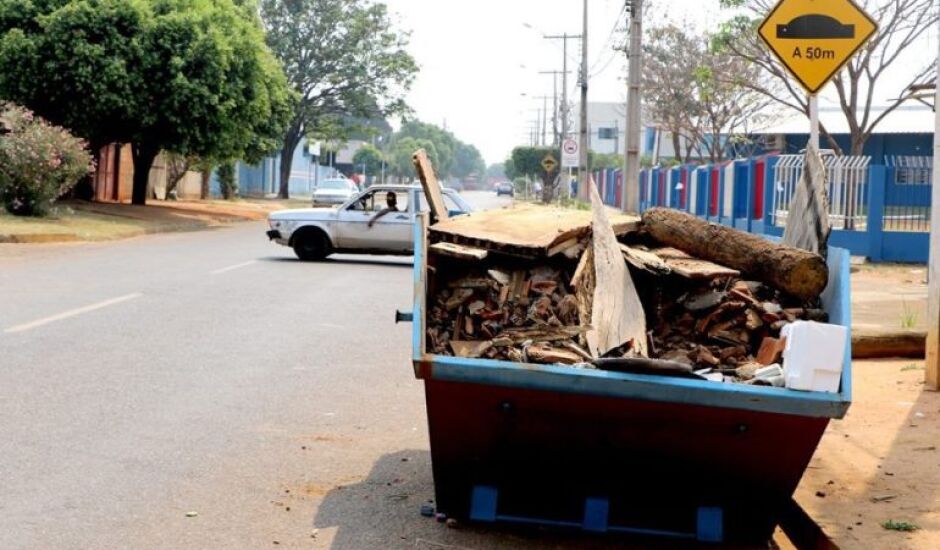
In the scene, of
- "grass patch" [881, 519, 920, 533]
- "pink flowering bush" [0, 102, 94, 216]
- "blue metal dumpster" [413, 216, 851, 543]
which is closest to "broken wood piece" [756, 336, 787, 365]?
"blue metal dumpster" [413, 216, 851, 543]

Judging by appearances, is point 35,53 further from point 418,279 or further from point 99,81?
point 418,279

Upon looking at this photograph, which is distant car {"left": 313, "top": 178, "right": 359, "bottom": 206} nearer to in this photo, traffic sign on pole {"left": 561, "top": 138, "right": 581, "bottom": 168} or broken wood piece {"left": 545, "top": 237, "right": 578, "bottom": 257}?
traffic sign on pole {"left": 561, "top": 138, "right": 581, "bottom": 168}

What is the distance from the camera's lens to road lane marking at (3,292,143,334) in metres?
11.7

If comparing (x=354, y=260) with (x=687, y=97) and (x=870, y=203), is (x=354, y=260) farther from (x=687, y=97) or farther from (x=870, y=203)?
(x=687, y=97)

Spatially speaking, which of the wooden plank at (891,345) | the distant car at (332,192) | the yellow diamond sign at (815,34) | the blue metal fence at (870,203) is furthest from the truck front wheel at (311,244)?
the distant car at (332,192)

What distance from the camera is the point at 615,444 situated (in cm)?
541

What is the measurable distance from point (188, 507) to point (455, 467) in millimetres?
1295

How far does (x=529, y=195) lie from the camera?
102875mm

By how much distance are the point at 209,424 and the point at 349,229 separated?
15.1m

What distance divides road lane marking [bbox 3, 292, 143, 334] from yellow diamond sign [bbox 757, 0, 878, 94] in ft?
22.8

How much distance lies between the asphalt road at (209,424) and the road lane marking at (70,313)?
42 mm

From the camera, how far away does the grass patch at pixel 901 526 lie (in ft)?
19.6

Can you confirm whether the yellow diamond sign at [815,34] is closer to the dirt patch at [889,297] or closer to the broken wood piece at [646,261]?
the dirt patch at [889,297]

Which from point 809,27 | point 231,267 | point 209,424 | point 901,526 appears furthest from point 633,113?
point 901,526
